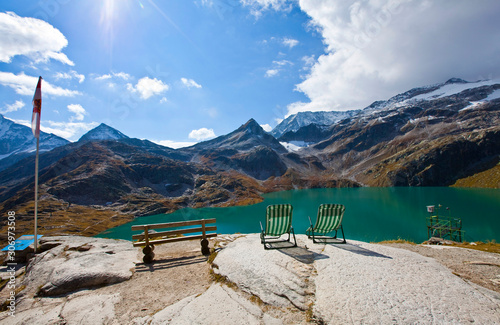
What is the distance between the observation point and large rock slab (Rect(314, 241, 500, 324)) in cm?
468

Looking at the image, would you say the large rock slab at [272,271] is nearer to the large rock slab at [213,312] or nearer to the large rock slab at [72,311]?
the large rock slab at [213,312]

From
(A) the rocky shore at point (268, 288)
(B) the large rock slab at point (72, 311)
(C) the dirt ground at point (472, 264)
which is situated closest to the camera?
(A) the rocky shore at point (268, 288)

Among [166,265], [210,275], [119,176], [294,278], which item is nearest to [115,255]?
[166,265]

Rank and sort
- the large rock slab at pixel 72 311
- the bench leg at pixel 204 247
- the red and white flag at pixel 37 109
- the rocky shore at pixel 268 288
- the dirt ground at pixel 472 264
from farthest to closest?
the red and white flag at pixel 37 109 < the bench leg at pixel 204 247 < the dirt ground at pixel 472 264 < the large rock slab at pixel 72 311 < the rocky shore at pixel 268 288

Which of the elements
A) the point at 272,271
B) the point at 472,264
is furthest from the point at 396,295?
the point at 472,264

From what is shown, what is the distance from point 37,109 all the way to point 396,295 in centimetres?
1799

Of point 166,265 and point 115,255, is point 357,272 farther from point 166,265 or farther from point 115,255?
point 115,255

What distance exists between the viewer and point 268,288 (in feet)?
20.7

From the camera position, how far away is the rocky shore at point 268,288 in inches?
200

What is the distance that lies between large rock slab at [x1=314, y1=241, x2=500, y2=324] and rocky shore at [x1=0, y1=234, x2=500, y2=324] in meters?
0.02

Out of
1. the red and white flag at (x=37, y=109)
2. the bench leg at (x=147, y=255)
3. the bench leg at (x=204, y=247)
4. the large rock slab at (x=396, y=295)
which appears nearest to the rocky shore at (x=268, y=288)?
the large rock slab at (x=396, y=295)

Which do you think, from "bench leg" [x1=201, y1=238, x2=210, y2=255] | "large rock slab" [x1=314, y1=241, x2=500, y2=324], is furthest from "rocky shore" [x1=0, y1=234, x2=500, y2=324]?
"bench leg" [x1=201, y1=238, x2=210, y2=255]

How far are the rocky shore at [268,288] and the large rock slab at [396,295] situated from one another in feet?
0.08

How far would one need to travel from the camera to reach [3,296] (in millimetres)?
7918
